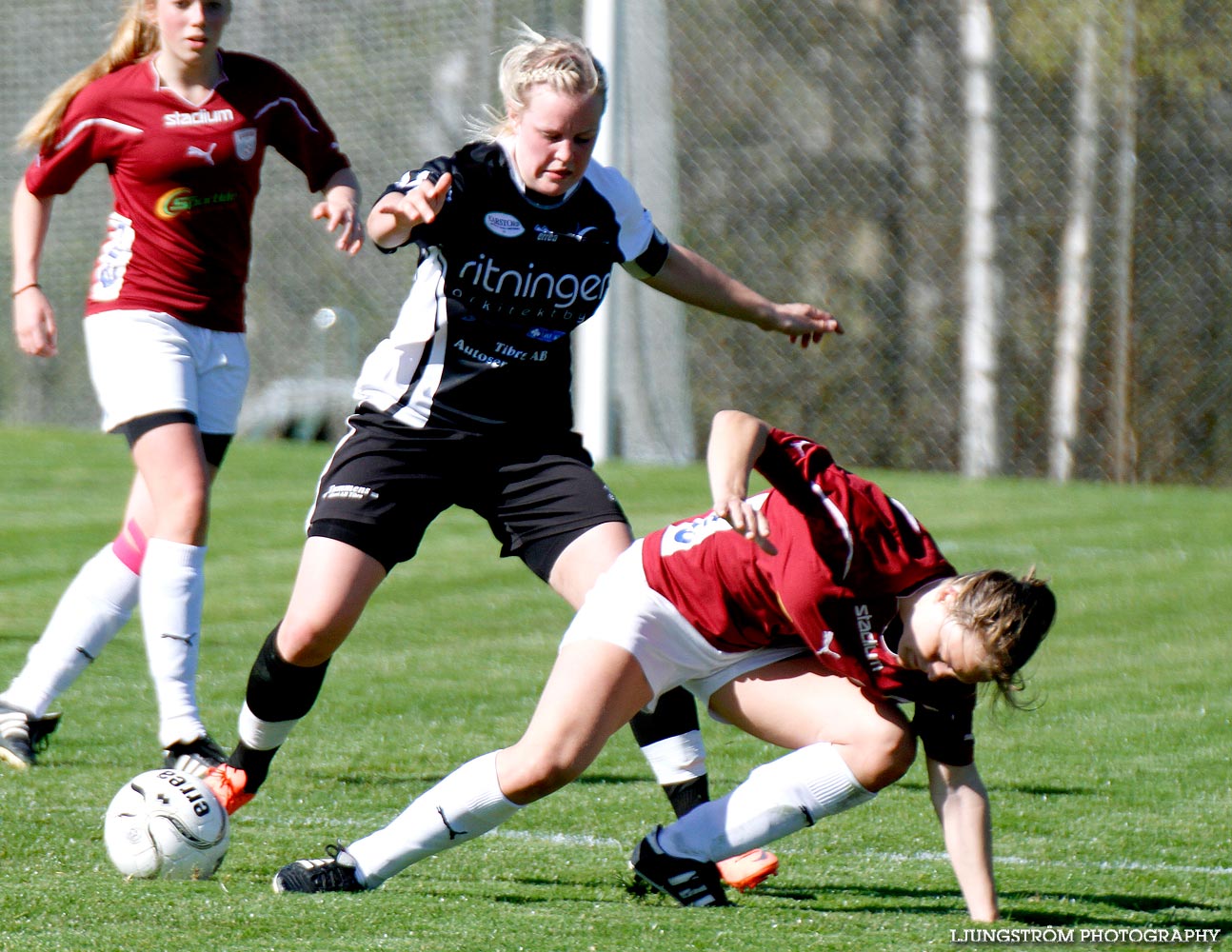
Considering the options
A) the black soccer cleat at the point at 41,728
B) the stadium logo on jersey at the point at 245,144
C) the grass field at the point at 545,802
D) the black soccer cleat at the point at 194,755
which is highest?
the stadium logo on jersey at the point at 245,144

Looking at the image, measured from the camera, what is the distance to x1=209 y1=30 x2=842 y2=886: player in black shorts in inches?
155

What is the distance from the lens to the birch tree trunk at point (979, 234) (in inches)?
544

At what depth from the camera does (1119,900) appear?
3785mm

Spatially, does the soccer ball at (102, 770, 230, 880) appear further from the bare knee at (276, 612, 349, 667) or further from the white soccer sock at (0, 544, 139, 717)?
the white soccer sock at (0, 544, 139, 717)

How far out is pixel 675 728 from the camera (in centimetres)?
399

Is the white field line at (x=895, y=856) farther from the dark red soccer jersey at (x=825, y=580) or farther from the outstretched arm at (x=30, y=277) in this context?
the outstretched arm at (x=30, y=277)

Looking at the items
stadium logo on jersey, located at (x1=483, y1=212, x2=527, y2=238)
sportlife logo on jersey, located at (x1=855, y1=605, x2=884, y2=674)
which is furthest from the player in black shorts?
sportlife logo on jersey, located at (x1=855, y1=605, x2=884, y2=674)

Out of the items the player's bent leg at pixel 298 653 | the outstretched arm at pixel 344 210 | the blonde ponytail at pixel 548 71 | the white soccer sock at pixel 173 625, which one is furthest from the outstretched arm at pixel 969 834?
the white soccer sock at pixel 173 625

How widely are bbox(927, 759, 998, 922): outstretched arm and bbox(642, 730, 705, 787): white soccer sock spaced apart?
70 cm

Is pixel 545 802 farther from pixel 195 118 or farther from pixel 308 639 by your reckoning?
pixel 195 118

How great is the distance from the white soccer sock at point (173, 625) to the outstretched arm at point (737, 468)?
1.71 m

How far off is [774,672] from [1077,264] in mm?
10891

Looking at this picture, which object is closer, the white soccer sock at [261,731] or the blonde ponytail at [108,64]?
the white soccer sock at [261,731]

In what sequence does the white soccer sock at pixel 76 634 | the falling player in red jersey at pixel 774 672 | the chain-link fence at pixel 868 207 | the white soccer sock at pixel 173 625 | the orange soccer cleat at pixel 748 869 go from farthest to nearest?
the chain-link fence at pixel 868 207, the white soccer sock at pixel 76 634, the white soccer sock at pixel 173 625, the orange soccer cleat at pixel 748 869, the falling player in red jersey at pixel 774 672
